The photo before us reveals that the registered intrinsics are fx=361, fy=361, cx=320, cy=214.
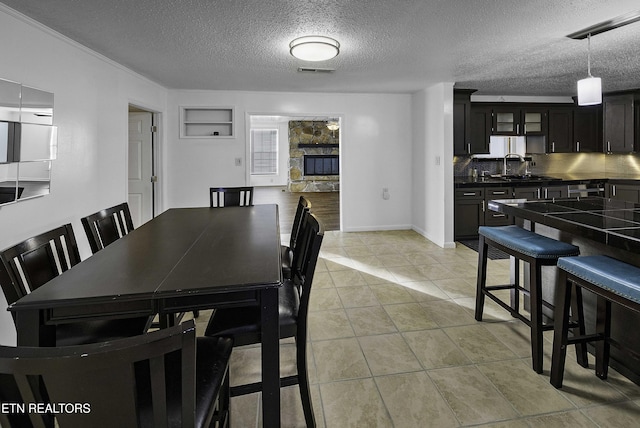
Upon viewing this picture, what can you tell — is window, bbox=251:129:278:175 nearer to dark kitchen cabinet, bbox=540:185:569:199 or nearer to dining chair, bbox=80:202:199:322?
dark kitchen cabinet, bbox=540:185:569:199

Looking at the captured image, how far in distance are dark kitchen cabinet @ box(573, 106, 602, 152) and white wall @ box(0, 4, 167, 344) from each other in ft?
21.9

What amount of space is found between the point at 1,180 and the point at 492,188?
217 inches

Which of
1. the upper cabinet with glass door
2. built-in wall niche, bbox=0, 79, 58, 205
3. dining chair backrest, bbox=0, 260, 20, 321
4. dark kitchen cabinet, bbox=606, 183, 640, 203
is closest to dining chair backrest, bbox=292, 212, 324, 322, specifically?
dining chair backrest, bbox=0, 260, 20, 321

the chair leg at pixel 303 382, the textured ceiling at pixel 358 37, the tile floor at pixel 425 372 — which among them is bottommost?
the tile floor at pixel 425 372

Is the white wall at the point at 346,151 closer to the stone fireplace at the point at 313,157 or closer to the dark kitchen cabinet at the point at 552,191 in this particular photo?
the dark kitchen cabinet at the point at 552,191

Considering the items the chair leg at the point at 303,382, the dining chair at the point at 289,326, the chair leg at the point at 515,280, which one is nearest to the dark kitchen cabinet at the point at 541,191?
the chair leg at the point at 515,280

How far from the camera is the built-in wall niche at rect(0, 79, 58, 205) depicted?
2.28 metres

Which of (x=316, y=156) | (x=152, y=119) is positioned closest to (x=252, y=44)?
(x=152, y=119)

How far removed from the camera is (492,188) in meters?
5.35

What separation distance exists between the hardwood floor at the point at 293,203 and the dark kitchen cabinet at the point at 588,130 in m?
4.28

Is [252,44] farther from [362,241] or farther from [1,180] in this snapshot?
[362,241]

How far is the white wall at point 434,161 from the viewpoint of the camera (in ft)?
16.1

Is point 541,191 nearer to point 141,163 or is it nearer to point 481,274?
point 481,274

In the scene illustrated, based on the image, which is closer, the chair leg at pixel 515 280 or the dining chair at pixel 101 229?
the dining chair at pixel 101 229
